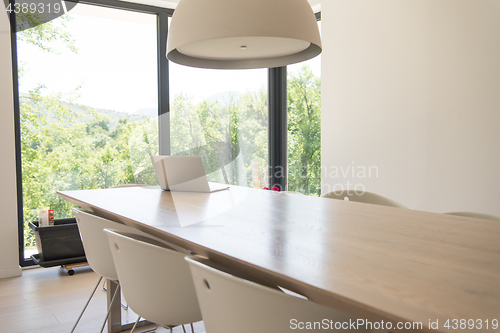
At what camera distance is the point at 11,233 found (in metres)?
3.54

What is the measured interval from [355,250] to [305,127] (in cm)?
373

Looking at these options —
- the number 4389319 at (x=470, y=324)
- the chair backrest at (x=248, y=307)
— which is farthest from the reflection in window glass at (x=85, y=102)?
the number 4389319 at (x=470, y=324)

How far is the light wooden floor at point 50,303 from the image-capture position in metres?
2.50

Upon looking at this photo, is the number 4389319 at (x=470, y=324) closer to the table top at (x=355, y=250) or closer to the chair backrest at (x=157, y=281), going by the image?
the table top at (x=355, y=250)

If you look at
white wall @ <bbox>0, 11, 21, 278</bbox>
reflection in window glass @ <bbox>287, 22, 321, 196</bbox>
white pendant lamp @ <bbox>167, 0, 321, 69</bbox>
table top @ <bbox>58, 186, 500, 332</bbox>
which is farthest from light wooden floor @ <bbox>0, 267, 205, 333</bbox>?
reflection in window glass @ <bbox>287, 22, 321, 196</bbox>

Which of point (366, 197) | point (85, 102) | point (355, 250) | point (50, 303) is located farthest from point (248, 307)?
point (85, 102)

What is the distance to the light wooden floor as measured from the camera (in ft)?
8.19

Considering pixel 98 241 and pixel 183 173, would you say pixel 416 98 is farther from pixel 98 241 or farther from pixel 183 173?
pixel 98 241

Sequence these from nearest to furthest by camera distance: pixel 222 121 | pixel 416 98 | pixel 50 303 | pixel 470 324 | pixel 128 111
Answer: pixel 470 324
pixel 50 303
pixel 416 98
pixel 128 111
pixel 222 121

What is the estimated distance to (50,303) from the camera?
2873 millimetres

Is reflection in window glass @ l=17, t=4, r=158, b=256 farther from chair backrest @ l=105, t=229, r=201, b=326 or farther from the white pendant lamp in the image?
chair backrest @ l=105, t=229, r=201, b=326

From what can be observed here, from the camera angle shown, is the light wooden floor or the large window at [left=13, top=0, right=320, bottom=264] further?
the large window at [left=13, top=0, right=320, bottom=264]

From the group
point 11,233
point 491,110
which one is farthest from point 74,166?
point 491,110

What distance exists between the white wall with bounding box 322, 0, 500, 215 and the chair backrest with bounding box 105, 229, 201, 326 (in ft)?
7.77
